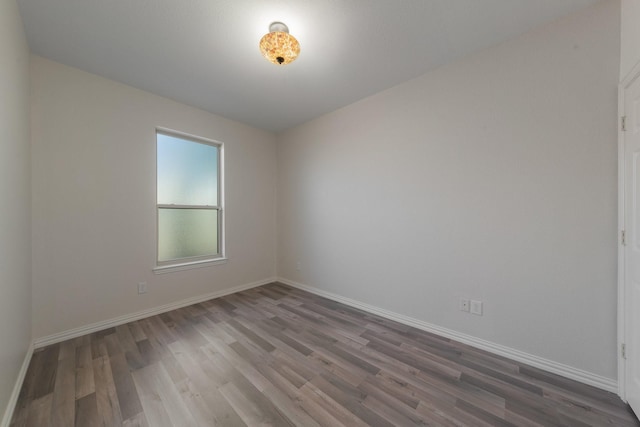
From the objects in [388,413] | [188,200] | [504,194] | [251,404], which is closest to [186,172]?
[188,200]

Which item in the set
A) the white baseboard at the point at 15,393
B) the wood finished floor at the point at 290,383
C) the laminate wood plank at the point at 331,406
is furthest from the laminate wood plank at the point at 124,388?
the laminate wood plank at the point at 331,406

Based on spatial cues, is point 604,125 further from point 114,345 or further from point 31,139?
point 31,139

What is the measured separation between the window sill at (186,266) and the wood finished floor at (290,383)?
0.63 meters

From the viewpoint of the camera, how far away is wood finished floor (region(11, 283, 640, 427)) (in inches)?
53.4

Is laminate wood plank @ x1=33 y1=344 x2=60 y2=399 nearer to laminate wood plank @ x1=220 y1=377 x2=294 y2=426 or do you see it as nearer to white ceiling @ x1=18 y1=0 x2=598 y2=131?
laminate wood plank @ x1=220 y1=377 x2=294 y2=426

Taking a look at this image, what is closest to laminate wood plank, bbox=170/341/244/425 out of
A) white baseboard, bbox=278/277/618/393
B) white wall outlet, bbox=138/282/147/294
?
white wall outlet, bbox=138/282/147/294

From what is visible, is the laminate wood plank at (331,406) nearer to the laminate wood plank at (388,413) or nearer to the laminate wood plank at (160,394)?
the laminate wood plank at (388,413)

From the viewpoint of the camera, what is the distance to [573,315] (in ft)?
5.49

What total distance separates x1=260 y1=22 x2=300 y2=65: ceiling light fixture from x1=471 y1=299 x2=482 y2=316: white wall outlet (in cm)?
262

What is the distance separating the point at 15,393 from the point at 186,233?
6.34ft

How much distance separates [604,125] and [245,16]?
2.64 metres

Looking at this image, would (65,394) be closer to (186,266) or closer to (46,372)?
(46,372)

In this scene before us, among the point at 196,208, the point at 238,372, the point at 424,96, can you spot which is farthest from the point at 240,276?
the point at 424,96

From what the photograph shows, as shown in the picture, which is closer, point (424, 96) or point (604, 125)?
point (604, 125)
